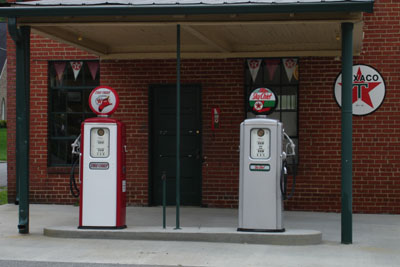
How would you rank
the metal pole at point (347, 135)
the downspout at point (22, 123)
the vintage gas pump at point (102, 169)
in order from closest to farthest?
the metal pole at point (347, 135) → the vintage gas pump at point (102, 169) → the downspout at point (22, 123)

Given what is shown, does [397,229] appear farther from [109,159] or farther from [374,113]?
[109,159]

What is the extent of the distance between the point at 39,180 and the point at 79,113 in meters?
1.59

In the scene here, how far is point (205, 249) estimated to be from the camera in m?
9.17

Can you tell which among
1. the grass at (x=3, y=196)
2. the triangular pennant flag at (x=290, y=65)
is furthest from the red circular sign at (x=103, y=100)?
the grass at (x=3, y=196)

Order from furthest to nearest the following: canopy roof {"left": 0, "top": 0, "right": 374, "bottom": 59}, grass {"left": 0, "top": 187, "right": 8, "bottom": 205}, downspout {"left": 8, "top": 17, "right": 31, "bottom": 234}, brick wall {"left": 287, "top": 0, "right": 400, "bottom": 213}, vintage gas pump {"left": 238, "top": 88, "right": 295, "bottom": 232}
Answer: grass {"left": 0, "top": 187, "right": 8, "bottom": 205} < brick wall {"left": 287, "top": 0, "right": 400, "bottom": 213} < downspout {"left": 8, "top": 17, "right": 31, "bottom": 234} < vintage gas pump {"left": 238, "top": 88, "right": 295, "bottom": 232} < canopy roof {"left": 0, "top": 0, "right": 374, "bottom": 59}

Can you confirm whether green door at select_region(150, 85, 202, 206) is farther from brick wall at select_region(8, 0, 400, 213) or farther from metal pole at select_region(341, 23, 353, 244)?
metal pole at select_region(341, 23, 353, 244)

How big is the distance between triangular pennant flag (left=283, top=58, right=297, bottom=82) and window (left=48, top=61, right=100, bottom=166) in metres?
3.84

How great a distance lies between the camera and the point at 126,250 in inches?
357

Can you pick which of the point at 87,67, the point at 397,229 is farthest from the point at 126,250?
the point at 87,67

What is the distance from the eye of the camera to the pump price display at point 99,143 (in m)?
10.0

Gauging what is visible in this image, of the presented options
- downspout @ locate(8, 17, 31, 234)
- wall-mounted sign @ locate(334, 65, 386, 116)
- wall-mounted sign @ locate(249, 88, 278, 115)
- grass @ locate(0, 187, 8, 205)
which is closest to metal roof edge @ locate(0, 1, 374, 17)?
downspout @ locate(8, 17, 31, 234)

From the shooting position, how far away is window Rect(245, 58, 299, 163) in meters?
13.0

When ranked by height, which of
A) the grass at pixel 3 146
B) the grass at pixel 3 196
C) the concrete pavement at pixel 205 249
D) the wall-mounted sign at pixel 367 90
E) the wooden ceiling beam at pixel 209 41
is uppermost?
the wooden ceiling beam at pixel 209 41

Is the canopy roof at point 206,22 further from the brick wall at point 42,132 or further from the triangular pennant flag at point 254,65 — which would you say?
the brick wall at point 42,132
